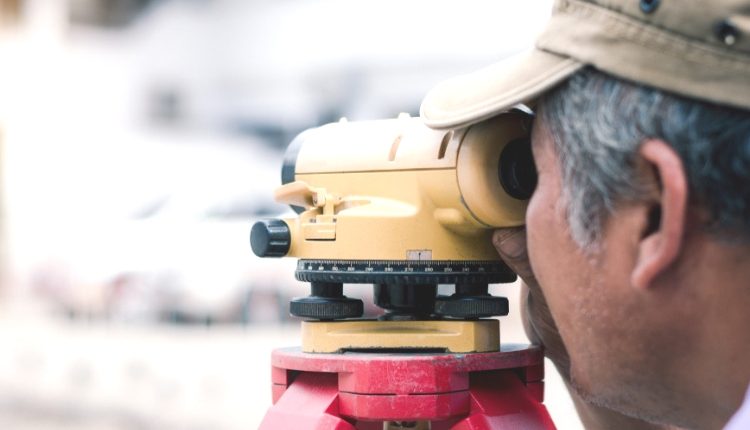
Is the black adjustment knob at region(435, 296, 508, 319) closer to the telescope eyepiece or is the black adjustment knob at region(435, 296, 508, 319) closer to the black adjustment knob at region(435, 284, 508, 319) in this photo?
the black adjustment knob at region(435, 284, 508, 319)

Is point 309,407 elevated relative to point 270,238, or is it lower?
lower

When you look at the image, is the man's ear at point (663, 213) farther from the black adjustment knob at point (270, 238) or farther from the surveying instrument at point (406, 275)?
the black adjustment knob at point (270, 238)

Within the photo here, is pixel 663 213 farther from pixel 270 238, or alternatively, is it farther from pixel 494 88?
pixel 270 238

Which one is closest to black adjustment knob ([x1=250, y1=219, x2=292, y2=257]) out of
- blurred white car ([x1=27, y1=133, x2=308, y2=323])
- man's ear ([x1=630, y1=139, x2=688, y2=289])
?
man's ear ([x1=630, y1=139, x2=688, y2=289])

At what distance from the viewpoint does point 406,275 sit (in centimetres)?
112

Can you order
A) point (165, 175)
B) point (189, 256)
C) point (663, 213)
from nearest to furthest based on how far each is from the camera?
point (663, 213)
point (189, 256)
point (165, 175)

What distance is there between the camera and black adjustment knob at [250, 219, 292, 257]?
3.80ft

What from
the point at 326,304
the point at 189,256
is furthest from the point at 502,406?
the point at 189,256

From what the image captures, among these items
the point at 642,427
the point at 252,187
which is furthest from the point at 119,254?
the point at 642,427

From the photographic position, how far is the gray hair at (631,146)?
86 cm

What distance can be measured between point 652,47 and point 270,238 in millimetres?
467

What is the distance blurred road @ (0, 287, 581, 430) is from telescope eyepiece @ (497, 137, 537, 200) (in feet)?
14.3

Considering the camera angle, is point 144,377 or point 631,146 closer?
point 631,146

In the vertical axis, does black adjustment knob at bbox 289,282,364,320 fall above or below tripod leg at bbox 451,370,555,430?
above
